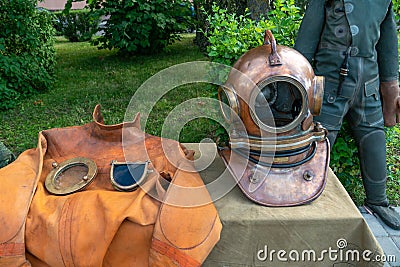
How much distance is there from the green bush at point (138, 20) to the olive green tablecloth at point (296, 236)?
5828mm

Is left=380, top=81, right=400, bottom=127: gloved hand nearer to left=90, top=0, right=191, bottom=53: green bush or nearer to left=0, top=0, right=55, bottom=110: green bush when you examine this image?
left=0, top=0, right=55, bottom=110: green bush

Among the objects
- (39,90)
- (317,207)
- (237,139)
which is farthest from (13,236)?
(39,90)

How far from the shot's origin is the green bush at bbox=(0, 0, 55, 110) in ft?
18.3


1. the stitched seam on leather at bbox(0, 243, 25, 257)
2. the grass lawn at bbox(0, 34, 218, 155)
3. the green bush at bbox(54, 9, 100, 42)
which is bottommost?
the green bush at bbox(54, 9, 100, 42)

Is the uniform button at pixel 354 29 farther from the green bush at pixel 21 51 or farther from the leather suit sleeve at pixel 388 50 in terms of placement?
the green bush at pixel 21 51

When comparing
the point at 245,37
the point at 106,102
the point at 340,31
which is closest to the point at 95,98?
the point at 106,102

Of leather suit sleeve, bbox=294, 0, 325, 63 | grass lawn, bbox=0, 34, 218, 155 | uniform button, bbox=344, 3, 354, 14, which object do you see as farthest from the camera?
grass lawn, bbox=0, 34, 218, 155

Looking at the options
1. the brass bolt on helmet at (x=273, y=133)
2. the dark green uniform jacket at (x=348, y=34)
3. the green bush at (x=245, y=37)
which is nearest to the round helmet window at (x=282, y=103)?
the brass bolt on helmet at (x=273, y=133)

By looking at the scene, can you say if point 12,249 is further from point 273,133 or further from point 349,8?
point 349,8

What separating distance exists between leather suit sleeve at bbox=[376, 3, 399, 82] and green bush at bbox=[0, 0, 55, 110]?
15.3ft

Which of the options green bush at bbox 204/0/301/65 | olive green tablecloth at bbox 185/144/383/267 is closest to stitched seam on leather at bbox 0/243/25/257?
olive green tablecloth at bbox 185/144/383/267

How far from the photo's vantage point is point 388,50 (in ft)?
7.80

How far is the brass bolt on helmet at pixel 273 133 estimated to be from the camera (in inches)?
69.6

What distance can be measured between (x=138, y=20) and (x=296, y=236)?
19.6 feet
